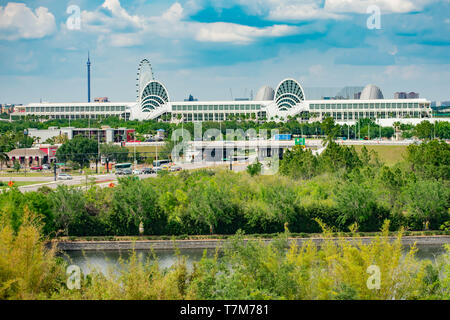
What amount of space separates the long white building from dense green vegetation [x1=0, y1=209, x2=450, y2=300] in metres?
40.1

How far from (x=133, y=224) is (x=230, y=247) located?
5.55 meters

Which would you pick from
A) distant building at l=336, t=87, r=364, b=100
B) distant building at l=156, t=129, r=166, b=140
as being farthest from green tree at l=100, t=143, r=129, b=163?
distant building at l=336, t=87, r=364, b=100

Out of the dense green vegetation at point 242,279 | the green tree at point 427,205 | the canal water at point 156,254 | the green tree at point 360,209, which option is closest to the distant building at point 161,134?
the green tree at point 360,209

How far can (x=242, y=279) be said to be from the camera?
22.9 feet

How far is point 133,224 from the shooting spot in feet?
44.1

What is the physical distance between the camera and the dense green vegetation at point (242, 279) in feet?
18.8

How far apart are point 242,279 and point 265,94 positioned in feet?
164

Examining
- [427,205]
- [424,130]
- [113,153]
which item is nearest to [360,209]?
[427,205]

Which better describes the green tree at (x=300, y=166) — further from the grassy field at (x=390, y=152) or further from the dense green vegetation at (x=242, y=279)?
the dense green vegetation at (x=242, y=279)

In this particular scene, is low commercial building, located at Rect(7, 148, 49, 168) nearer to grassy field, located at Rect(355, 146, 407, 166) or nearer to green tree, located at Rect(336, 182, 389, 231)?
grassy field, located at Rect(355, 146, 407, 166)

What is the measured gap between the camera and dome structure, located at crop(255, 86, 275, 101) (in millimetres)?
56031

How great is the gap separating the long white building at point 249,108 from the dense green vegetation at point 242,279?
4008cm

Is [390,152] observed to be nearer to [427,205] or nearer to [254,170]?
[254,170]

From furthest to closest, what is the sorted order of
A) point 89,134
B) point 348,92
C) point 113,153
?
point 348,92, point 89,134, point 113,153
